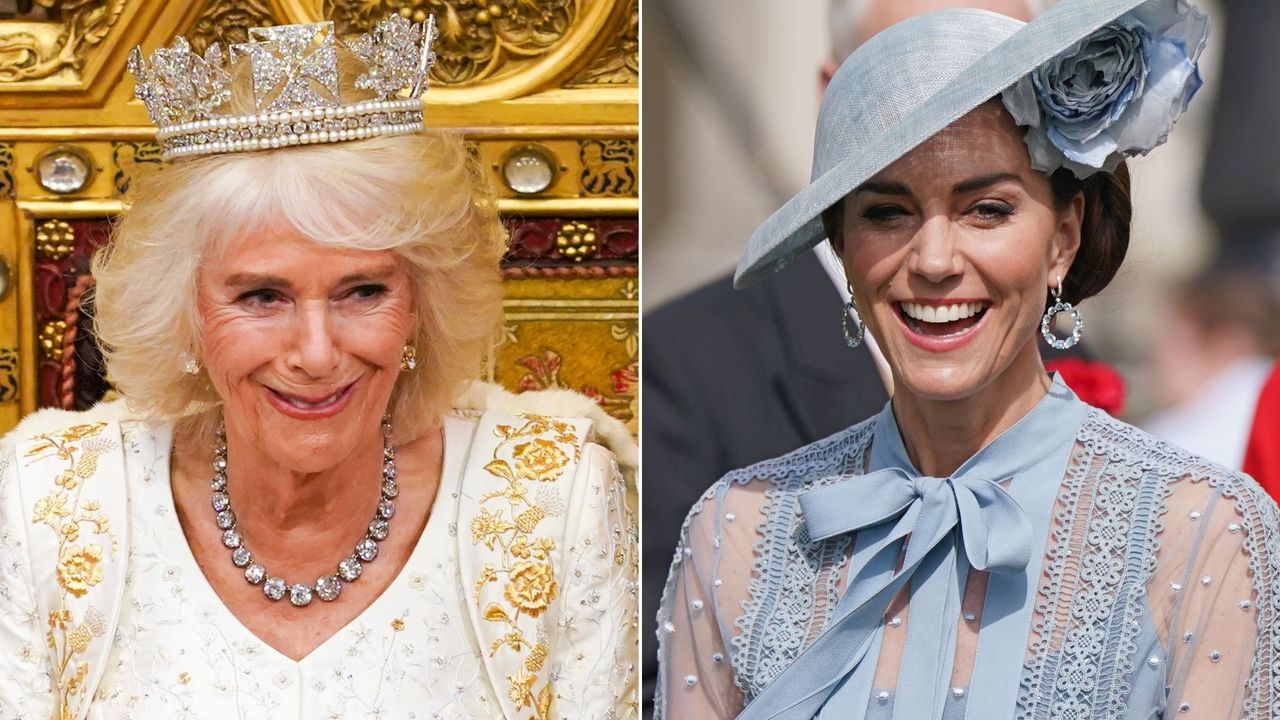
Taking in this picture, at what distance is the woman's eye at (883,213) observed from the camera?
1.94 meters

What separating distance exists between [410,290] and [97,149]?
75cm

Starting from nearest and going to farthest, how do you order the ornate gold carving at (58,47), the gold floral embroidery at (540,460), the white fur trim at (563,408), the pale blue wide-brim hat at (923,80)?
the pale blue wide-brim hat at (923,80), the gold floral embroidery at (540,460), the white fur trim at (563,408), the ornate gold carving at (58,47)

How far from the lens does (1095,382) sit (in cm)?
241

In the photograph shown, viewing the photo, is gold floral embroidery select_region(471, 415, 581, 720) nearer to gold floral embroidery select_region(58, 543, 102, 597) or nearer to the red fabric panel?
gold floral embroidery select_region(58, 543, 102, 597)

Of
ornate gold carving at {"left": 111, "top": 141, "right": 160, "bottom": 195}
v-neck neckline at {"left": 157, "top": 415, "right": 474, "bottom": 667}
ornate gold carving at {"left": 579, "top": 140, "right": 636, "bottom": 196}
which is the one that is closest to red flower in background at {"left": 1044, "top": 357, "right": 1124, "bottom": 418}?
ornate gold carving at {"left": 579, "top": 140, "right": 636, "bottom": 196}

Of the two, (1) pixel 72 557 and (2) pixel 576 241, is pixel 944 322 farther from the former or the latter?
(1) pixel 72 557

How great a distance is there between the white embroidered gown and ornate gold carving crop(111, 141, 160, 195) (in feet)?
1.68

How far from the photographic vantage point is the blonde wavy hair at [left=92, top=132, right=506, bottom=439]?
7.14 ft

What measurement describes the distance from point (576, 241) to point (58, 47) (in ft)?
2.94

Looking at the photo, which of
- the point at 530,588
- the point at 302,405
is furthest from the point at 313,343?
the point at 530,588

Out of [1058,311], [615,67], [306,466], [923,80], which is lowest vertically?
[306,466]

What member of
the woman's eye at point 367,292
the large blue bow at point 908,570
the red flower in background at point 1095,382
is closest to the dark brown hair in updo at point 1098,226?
the large blue bow at point 908,570

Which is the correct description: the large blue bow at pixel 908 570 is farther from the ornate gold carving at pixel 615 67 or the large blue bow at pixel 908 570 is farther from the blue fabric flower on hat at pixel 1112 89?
the ornate gold carving at pixel 615 67

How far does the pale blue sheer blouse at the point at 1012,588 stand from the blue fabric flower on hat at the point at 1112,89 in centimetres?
33
